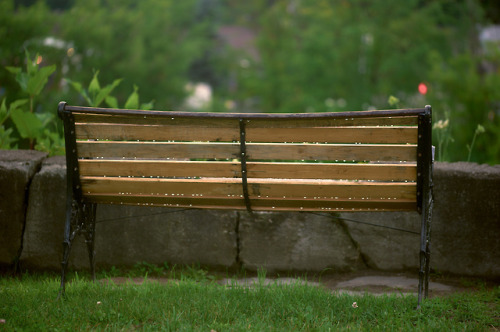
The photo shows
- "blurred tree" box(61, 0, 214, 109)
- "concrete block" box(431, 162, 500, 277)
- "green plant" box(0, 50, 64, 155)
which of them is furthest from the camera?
"blurred tree" box(61, 0, 214, 109)

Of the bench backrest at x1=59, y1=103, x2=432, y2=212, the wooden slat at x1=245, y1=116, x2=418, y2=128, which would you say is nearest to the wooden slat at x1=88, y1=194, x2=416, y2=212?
the bench backrest at x1=59, y1=103, x2=432, y2=212

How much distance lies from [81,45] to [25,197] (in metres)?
16.3

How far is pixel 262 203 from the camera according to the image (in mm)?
3387

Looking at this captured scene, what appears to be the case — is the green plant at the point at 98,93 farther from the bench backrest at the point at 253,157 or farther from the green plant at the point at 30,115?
the bench backrest at the point at 253,157

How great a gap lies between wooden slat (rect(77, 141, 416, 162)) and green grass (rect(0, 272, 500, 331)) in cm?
77

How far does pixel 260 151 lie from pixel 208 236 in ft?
3.90

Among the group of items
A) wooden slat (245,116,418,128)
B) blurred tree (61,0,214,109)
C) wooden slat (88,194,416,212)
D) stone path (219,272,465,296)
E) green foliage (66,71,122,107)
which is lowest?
stone path (219,272,465,296)

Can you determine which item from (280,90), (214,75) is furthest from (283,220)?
(214,75)

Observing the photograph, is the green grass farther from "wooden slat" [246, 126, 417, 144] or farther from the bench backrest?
"wooden slat" [246, 126, 417, 144]

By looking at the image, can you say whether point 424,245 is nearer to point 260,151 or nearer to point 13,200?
point 260,151

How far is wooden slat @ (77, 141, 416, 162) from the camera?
3100mm

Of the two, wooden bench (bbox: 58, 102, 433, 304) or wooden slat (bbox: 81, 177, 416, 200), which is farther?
wooden slat (bbox: 81, 177, 416, 200)

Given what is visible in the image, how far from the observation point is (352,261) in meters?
4.14

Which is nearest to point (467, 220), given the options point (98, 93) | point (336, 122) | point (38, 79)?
point (336, 122)
